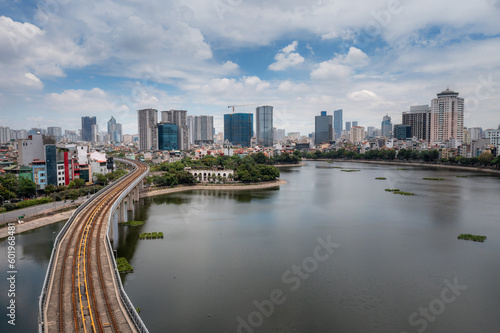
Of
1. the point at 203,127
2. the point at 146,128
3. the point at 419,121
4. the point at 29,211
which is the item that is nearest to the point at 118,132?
the point at 203,127

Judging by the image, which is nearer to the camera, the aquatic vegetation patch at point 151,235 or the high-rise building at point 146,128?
the aquatic vegetation patch at point 151,235

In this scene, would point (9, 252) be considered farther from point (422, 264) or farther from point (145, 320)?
point (422, 264)

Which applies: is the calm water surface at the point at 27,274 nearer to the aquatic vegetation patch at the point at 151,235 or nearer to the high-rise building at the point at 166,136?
the aquatic vegetation patch at the point at 151,235

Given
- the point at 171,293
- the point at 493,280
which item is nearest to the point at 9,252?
the point at 171,293

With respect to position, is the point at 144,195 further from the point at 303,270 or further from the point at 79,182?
the point at 303,270

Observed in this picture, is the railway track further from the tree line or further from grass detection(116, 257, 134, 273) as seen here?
the tree line

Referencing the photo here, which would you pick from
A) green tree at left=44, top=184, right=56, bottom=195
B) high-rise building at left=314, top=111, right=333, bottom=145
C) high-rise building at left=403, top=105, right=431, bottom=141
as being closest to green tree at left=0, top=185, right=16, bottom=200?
green tree at left=44, top=184, right=56, bottom=195

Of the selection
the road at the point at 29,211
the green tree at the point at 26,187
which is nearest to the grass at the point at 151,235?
the road at the point at 29,211
